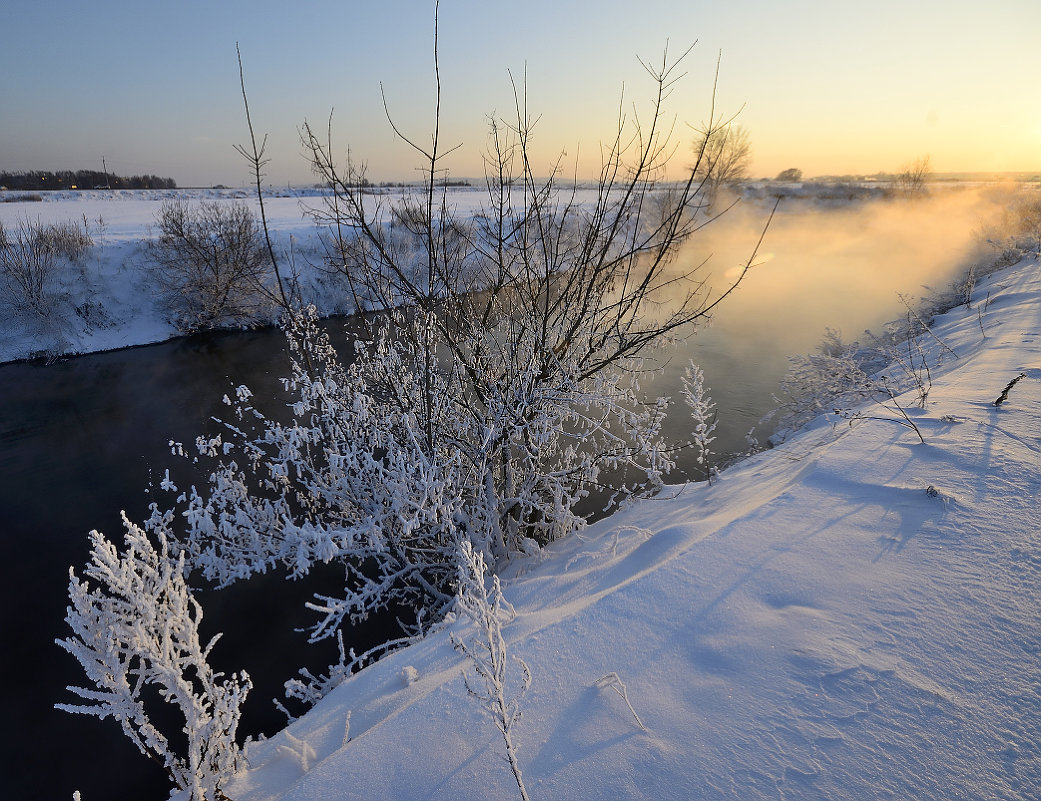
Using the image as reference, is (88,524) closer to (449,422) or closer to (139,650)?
(449,422)

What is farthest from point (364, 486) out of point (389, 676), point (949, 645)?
point (949, 645)

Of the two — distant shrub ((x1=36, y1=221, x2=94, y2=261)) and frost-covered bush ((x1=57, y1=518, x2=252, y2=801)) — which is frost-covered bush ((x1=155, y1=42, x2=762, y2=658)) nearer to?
frost-covered bush ((x1=57, y1=518, x2=252, y2=801))

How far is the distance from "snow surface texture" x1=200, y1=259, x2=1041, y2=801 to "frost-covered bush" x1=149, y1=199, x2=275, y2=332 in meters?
14.3

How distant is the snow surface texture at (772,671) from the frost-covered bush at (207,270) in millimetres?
14265

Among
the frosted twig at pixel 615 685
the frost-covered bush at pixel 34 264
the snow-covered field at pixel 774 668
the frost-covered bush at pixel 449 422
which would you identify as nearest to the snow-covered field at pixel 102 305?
the frost-covered bush at pixel 34 264

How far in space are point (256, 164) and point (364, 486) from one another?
8.97ft

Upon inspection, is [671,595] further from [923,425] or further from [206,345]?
[206,345]

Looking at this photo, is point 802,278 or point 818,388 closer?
point 818,388

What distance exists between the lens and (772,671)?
71.0 inches

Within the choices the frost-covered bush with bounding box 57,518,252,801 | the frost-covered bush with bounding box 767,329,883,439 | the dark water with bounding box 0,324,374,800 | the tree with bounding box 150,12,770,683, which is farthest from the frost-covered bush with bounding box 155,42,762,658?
the frost-covered bush with bounding box 767,329,883,439

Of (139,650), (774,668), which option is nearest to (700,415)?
(774,668)

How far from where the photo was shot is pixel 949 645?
1.78 m

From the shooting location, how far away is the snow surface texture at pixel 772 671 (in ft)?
4.90

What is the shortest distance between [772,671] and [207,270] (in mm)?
16678
